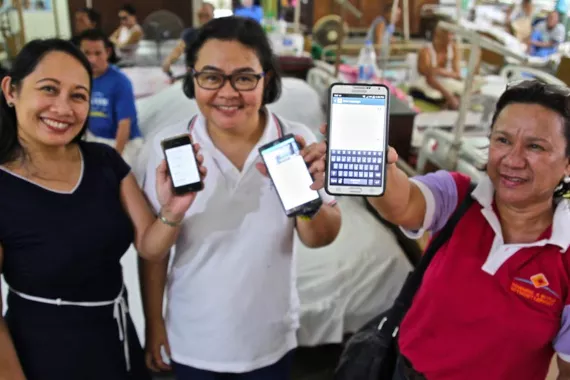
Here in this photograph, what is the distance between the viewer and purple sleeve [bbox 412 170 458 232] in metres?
1.02

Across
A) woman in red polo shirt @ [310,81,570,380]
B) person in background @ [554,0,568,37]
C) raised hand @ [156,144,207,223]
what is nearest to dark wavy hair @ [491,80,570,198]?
woman in red polo shirt @ [310,81,570,380]

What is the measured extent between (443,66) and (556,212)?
340cm

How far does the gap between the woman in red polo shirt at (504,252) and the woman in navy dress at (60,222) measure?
49cm

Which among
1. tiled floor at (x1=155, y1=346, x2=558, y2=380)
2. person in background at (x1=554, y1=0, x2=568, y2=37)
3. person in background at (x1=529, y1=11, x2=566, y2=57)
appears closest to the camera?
tiled floor at (x1=155, y1=346, x2=558, y2=380)

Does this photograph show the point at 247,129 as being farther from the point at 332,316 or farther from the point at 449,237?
the point at 332,316

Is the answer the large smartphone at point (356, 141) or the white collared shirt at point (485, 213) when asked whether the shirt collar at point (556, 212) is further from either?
the large smartphone at point (356, 141)

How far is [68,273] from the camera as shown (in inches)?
40.3

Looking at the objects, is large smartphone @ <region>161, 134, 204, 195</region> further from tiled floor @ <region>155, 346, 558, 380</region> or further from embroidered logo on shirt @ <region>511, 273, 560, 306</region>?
tiled floor @ <region>155, 346, 558, 380</region>

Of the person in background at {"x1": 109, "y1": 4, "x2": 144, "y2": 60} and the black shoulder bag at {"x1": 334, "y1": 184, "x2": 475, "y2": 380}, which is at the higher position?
the person in background at {"x1": 109, "y1": 4, "x2": 144, "y2": 60}

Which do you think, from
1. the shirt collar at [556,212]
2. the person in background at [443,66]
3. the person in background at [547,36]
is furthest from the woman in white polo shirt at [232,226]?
the person in background at [547,36]

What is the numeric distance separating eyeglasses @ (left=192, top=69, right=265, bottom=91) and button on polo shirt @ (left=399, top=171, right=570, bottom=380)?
15.5 inches

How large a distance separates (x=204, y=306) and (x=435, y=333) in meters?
0.46

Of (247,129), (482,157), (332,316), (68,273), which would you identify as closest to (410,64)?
(482,157)

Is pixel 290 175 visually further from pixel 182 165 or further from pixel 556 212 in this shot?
pixel 556 212
